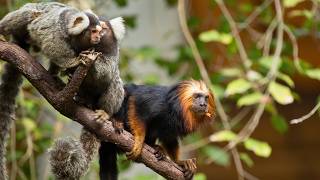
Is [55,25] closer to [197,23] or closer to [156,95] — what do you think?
[156,95]

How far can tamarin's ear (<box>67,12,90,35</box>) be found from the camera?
125 inches

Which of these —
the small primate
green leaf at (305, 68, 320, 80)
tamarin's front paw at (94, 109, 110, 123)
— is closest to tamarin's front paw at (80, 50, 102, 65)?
tamarin's front paw at (94, 109, 110, 123)

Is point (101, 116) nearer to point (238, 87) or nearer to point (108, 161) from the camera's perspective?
point (108, 161)

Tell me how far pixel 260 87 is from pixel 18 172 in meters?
1.79

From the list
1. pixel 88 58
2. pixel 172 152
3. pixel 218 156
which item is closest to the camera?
pixel 88 58

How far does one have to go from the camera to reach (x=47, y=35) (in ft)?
10.8

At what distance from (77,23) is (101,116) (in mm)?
449

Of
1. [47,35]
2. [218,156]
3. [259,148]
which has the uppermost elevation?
[47,35]

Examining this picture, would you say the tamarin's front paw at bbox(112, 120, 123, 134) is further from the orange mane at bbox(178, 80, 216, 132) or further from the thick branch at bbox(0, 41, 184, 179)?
the orange mane at bbox(178, 80, 216, 132)

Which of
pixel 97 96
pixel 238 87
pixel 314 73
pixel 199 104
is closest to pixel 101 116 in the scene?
pixel 97 96

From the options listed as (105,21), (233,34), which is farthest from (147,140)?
(233,34)

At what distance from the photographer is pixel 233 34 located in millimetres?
4660

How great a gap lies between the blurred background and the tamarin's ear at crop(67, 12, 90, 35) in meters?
1.11

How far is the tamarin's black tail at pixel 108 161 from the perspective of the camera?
3691 millimetres
